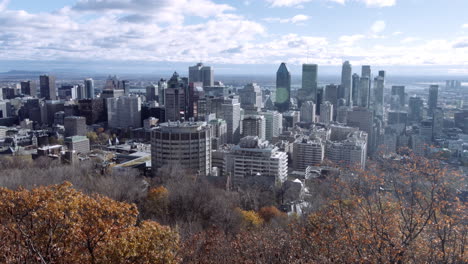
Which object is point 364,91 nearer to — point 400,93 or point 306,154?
point 400,93

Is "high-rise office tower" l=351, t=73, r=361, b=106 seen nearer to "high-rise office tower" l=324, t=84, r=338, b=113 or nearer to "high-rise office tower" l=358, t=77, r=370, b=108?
"high-rise office tower" l=358, t=77, r=370, b=108

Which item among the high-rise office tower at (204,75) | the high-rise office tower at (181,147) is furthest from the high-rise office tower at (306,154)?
the high-rise office tower at (204,75)

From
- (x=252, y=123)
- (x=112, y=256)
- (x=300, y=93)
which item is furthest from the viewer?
(x=300, y=93)

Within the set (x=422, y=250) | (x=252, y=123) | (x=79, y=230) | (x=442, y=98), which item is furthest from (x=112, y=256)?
(x=442, y=98)

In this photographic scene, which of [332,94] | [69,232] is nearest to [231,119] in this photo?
[332,94]

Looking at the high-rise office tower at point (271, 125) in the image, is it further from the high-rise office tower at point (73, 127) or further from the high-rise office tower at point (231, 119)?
the high-rise office tower at point (73, 127)

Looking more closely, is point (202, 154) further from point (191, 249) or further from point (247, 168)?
point (191, 249)
